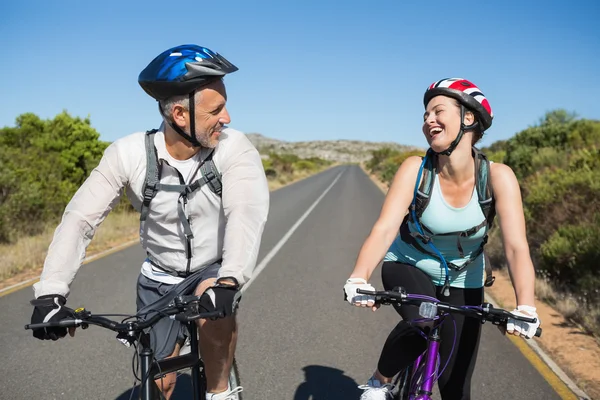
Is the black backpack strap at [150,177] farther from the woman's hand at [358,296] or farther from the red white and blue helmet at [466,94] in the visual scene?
the red white and blue helmet at [466,94]

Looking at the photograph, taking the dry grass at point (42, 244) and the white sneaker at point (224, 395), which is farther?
the dry grass at point (42, 244)

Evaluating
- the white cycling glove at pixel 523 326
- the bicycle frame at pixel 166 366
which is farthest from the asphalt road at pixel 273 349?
the white cycling glove at pixel 523 326

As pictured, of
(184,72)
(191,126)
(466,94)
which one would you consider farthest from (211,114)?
(466,94)

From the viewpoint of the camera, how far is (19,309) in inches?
257

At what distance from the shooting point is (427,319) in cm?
265

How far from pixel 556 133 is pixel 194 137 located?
20.0 metres

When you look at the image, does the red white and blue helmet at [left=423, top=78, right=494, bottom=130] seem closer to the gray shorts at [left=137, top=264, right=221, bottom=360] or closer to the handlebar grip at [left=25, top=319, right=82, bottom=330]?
the gray shorts at [left=137, top=264, right=221, bottom=360]

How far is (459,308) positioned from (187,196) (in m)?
1.28

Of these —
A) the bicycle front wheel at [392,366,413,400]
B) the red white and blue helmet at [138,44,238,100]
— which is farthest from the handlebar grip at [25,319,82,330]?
the bicycle front wheel at [392,366,413,400]

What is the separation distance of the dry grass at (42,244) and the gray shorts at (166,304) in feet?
21.5

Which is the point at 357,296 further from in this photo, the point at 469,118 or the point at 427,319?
the point at 469,118

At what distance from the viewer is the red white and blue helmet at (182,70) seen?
2.42 m

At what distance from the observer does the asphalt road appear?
439 cm

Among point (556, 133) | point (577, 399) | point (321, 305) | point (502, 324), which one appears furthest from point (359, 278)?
point (556, 133)
